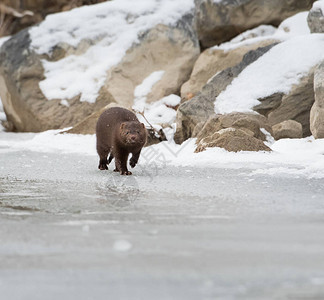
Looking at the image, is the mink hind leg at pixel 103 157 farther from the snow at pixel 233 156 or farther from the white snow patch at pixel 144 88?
the white snow patch at pixel 144 88

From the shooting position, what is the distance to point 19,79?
1417cm

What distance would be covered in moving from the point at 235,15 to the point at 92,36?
10.9ft

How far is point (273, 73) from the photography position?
10266 millimetres

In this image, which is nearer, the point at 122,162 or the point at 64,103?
the point at 122,162

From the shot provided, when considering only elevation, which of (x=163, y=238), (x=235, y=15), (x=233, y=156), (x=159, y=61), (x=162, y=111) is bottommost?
(x=162, y=111)

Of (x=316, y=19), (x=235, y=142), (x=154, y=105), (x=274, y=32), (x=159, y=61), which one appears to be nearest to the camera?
(x=235, y=142)

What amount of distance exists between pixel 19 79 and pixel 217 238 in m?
11.8

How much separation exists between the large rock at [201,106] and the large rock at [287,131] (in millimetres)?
1088

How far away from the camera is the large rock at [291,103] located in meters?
9.84

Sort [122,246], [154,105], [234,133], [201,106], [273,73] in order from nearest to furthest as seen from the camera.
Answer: [122,246] < [234,133] < [201,106] < [273,73] < [154,105]

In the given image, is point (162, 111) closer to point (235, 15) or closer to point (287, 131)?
point (235, 15)

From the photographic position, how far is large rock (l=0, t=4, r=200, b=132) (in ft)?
43.2

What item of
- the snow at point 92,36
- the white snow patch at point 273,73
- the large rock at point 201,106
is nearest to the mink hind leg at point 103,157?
the large rock at point 201,106

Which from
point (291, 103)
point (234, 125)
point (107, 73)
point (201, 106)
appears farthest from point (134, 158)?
point (107, 73)
